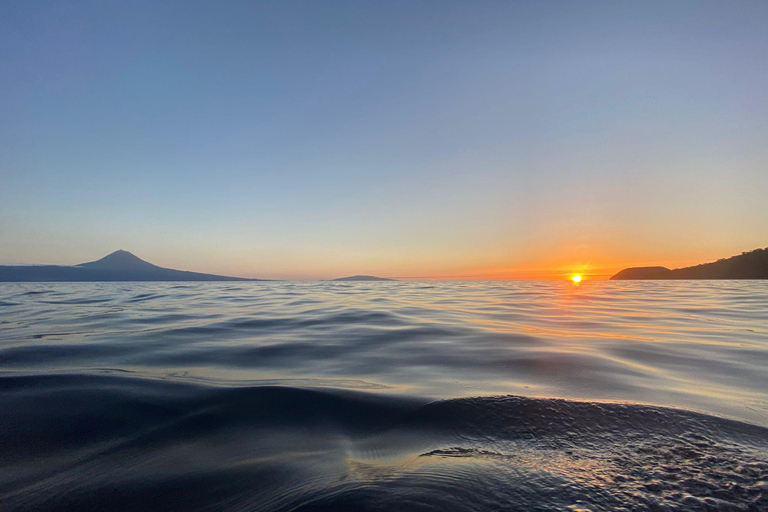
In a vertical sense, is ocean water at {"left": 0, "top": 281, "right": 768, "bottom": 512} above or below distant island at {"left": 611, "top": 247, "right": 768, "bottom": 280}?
below

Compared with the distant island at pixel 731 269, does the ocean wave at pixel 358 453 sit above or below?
below

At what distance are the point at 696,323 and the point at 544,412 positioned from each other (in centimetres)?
1054

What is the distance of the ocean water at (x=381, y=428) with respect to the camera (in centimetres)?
209

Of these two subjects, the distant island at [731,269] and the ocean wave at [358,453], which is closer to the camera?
the ocean wave at [358,453]

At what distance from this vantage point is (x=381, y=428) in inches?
127

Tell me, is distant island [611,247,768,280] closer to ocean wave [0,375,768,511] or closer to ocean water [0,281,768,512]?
ocean water [0,281,768,512]

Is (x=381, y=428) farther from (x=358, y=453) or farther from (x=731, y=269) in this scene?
(x=731, y=269)

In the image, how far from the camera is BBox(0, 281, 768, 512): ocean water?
2088mm

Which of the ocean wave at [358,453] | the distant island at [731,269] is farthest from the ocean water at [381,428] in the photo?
the distant island at [731,269]

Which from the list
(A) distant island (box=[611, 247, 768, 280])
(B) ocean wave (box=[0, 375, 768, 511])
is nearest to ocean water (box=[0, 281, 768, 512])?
(B) ocean wave (box=[0, 375, 768, 511])

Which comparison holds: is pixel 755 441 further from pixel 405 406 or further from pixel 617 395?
pixel 405 406

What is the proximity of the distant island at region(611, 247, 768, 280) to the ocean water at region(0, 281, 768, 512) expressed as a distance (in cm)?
12151

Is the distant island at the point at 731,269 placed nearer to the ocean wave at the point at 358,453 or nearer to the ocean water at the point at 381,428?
the ocean water at the point at 381,428

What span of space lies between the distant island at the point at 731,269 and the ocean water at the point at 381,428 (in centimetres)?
12151
